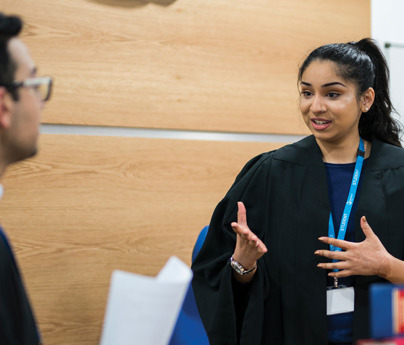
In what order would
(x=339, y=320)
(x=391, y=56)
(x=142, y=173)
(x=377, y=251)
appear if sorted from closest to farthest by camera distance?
(x=377, y=251) < (x=339, y=320) < (x=142, y=173) < (x=391, y=56)

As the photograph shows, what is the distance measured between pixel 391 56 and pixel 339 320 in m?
2.21

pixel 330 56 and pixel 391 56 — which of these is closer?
pixel 330 56

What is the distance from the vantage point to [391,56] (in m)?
3.44

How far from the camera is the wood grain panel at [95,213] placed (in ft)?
8.01

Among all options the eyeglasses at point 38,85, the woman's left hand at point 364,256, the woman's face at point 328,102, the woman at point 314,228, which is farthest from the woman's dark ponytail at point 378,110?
the eyeglasses at point 38,85

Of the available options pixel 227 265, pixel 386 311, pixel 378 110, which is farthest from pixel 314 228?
pixel 386 311

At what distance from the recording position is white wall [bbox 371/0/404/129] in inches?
133

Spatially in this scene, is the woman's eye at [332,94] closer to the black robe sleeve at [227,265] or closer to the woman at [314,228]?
the woman at [314,228]

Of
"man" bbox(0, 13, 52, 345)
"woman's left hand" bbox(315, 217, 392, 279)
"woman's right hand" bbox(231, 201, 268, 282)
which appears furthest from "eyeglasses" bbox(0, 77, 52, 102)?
"woman's left hand" bbox(315, 217, 392, 279)

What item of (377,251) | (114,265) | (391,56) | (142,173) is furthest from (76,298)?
(391,56)

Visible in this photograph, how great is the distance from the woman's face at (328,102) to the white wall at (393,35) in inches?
64.4

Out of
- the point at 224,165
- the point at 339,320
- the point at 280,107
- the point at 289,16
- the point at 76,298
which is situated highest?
the point at 289,16

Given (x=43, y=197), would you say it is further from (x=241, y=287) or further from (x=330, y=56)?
(x=330, y=56)

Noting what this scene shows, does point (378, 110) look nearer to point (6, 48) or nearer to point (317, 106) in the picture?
point (317, 106)
